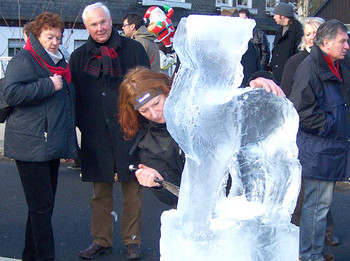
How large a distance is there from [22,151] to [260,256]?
83.1 inches

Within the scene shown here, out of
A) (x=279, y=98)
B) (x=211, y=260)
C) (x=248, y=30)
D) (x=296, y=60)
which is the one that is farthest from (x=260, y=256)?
(x=296, y=60)

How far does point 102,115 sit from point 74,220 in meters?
1.65

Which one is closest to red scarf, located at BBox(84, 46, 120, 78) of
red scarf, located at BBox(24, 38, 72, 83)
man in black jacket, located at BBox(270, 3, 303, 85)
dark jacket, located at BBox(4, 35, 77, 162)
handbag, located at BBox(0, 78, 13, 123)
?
red scarf, located at BBox(24, 38, 72, 83)

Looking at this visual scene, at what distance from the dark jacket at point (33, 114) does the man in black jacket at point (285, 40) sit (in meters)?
4.11

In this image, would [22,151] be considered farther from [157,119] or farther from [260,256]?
[260,256]

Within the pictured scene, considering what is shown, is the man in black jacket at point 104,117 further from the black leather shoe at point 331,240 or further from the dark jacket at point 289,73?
the black leather shoe at point 331,240

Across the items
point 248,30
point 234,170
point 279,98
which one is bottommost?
point 234,170

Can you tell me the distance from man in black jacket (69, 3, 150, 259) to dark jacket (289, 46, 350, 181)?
49.0 inches

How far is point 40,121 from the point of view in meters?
4.12

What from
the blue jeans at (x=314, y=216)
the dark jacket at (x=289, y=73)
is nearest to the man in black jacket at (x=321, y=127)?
the blue jeans at (x=314, y=216)

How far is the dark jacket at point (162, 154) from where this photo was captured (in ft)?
10.5

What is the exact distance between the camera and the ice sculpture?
2396mm

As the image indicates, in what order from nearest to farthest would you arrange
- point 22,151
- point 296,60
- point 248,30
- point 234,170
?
point 248,30 → point 234,170 → point 22,151 → point 296,60

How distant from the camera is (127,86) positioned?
10.7 feet
